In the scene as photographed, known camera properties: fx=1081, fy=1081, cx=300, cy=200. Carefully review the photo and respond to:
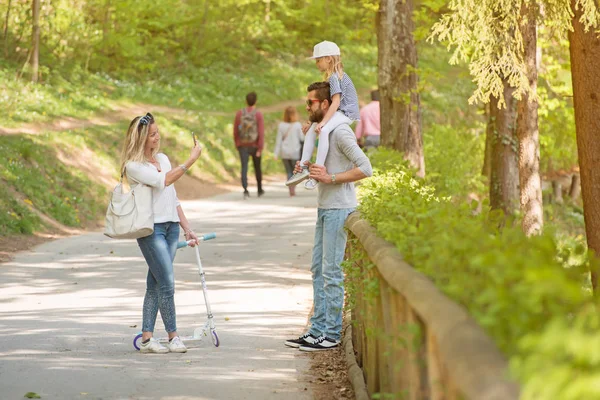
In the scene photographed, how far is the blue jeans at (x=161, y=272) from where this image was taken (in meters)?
8.20

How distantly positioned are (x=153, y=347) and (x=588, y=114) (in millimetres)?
4833

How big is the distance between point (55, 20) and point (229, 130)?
6.14 metres

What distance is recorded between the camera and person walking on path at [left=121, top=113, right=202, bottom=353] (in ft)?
26.8

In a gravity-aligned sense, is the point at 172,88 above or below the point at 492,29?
above

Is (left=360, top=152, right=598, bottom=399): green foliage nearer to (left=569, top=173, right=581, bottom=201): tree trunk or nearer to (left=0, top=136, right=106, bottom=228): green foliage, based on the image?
(left=0, top=136, right=106, bottom=228): green foliage

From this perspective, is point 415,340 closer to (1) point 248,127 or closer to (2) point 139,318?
(2) point 139,318

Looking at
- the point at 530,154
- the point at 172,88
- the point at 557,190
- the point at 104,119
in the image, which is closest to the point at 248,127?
the point at 530,154

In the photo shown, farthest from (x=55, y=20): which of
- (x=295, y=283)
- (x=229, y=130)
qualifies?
(x=295, y=283)

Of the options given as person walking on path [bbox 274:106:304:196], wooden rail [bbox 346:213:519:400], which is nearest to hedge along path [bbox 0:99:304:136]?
person walking on path [bbox 274:106:304:196]

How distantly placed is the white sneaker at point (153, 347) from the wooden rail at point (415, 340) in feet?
4.95

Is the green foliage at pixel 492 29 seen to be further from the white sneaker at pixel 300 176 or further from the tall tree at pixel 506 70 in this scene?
the white sneaker at pixel 300 176

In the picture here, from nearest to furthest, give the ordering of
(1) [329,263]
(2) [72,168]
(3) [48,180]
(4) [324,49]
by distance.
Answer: (1) [329,263] → (4) [324,49] → (3) [48,180] → (2) [72,168]

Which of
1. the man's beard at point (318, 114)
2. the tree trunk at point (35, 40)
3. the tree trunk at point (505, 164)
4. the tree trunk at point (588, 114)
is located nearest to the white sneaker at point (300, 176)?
the man's beard at point (318, 114)

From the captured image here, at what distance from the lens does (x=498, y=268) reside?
3240 mm
